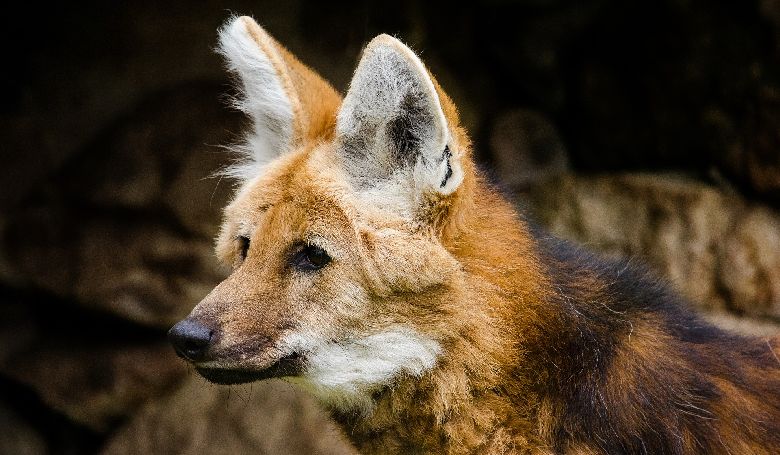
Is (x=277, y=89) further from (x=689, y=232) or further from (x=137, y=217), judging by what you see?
(x=689, y=232)

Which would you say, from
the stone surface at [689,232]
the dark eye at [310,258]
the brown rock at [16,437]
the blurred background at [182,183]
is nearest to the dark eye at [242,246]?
the dark eye at [310,258]

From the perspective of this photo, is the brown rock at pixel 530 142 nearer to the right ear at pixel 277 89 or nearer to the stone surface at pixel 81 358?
the stone surface at pixel 81 358

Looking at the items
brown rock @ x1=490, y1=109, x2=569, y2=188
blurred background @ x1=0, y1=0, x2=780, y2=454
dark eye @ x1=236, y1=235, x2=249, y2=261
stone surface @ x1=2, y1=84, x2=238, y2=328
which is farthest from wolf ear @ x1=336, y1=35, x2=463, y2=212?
brown rock @ x1=490, y1=109, x2=569, y2=188

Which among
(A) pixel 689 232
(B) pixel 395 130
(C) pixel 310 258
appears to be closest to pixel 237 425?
(C) pixel 310 258

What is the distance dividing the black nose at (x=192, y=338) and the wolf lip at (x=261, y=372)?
73 mm

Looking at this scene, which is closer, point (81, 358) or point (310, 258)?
point (310, 258)

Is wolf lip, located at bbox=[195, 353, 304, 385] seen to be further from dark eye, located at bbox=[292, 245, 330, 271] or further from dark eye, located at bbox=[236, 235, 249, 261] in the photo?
dark eye, located at bbox=[236, 235, 249, 261]

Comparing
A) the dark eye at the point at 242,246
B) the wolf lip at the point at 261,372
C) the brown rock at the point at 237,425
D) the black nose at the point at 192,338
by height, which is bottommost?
the brown rock at the point at 237,425

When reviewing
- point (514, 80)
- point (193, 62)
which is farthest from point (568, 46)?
point (193, 62)

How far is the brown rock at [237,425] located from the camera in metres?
4.70

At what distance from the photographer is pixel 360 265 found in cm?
220

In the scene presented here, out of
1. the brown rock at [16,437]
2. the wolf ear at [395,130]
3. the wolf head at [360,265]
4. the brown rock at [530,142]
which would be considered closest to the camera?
the wolf ear at [395,130]

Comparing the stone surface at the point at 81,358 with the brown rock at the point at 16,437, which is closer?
the stone surface at the point at 81,358

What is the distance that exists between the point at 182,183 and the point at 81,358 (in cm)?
126
